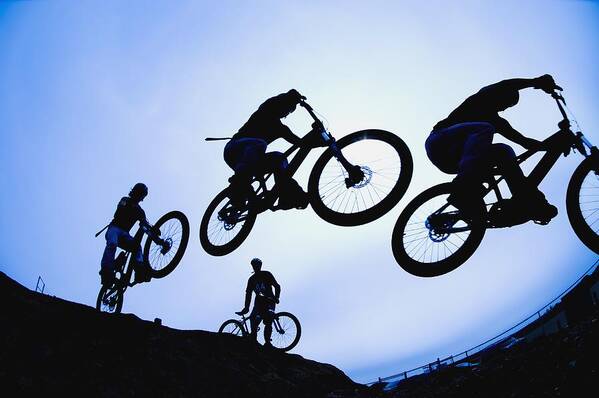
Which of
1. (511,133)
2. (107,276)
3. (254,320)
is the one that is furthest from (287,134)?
(254,320)

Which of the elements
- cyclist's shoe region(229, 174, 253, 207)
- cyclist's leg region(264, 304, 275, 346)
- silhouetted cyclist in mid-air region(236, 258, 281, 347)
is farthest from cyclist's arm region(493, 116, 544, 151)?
cyclist's leg region(264, 304, 275, 346)

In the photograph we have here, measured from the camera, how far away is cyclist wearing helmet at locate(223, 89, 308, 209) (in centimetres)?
613

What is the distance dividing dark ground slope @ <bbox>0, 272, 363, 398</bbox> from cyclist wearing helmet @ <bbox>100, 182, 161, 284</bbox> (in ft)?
5.98

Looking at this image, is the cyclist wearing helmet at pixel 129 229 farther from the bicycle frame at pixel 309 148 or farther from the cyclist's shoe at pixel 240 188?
the bicycle frame at pixel 309 148

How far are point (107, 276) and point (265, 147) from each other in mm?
4835

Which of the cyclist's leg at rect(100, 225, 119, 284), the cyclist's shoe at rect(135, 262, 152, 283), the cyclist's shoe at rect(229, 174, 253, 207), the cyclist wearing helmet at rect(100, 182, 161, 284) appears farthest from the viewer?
the cyclist's shoe at rect(135, 262, 152, 283)

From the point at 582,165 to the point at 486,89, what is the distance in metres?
1.73

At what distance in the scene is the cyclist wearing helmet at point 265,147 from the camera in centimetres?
613

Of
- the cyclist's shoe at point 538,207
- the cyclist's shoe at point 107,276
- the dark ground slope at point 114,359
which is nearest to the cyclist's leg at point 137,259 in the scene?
the cyclist's shoe at point 107,276

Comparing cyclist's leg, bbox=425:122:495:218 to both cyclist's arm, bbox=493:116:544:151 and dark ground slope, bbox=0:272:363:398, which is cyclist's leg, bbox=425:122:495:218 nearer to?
cyclist's arm, bbox=493:116:544:151

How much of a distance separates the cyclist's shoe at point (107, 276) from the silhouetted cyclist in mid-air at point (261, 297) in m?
3.51

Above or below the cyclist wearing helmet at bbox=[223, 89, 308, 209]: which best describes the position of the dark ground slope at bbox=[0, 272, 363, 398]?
below

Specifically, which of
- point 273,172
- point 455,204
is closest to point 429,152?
point 455,204

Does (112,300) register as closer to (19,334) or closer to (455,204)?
(19,334)
